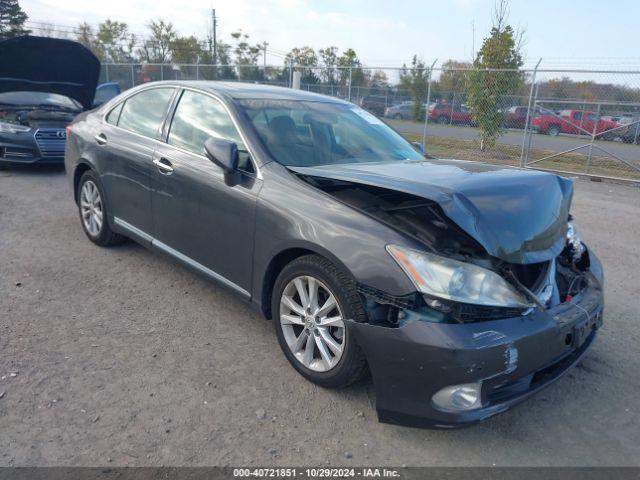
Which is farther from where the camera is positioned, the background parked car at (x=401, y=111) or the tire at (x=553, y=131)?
the background parked car at (x=401, y=111)

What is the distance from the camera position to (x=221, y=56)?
3484 centimetres

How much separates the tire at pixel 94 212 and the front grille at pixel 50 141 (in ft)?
12.7

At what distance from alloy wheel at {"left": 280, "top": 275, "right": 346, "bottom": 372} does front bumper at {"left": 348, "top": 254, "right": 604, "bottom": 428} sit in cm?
25

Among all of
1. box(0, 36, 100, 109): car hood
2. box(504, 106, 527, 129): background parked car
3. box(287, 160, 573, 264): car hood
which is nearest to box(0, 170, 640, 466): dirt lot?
box(287, 160, 573, 264): car hood

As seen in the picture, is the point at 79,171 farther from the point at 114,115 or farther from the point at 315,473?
the point at 315,473

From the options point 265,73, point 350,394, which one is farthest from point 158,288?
point 265,73

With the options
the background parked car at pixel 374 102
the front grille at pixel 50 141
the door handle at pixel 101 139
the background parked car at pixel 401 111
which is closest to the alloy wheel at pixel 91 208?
the door handle at pixel 101 139

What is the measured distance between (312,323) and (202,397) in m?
0.74

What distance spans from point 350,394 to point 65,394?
1.59 m

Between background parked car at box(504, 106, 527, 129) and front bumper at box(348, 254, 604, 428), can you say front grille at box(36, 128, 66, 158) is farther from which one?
background parked car at box(504, 106, 527, 129)

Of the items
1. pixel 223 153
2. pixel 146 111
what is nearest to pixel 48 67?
pixel 146 111

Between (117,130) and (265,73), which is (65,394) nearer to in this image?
(117,130)

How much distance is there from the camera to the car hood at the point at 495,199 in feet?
8.54

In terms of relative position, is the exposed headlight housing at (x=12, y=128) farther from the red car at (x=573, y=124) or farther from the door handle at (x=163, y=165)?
the red car at (x=573, y=124)
